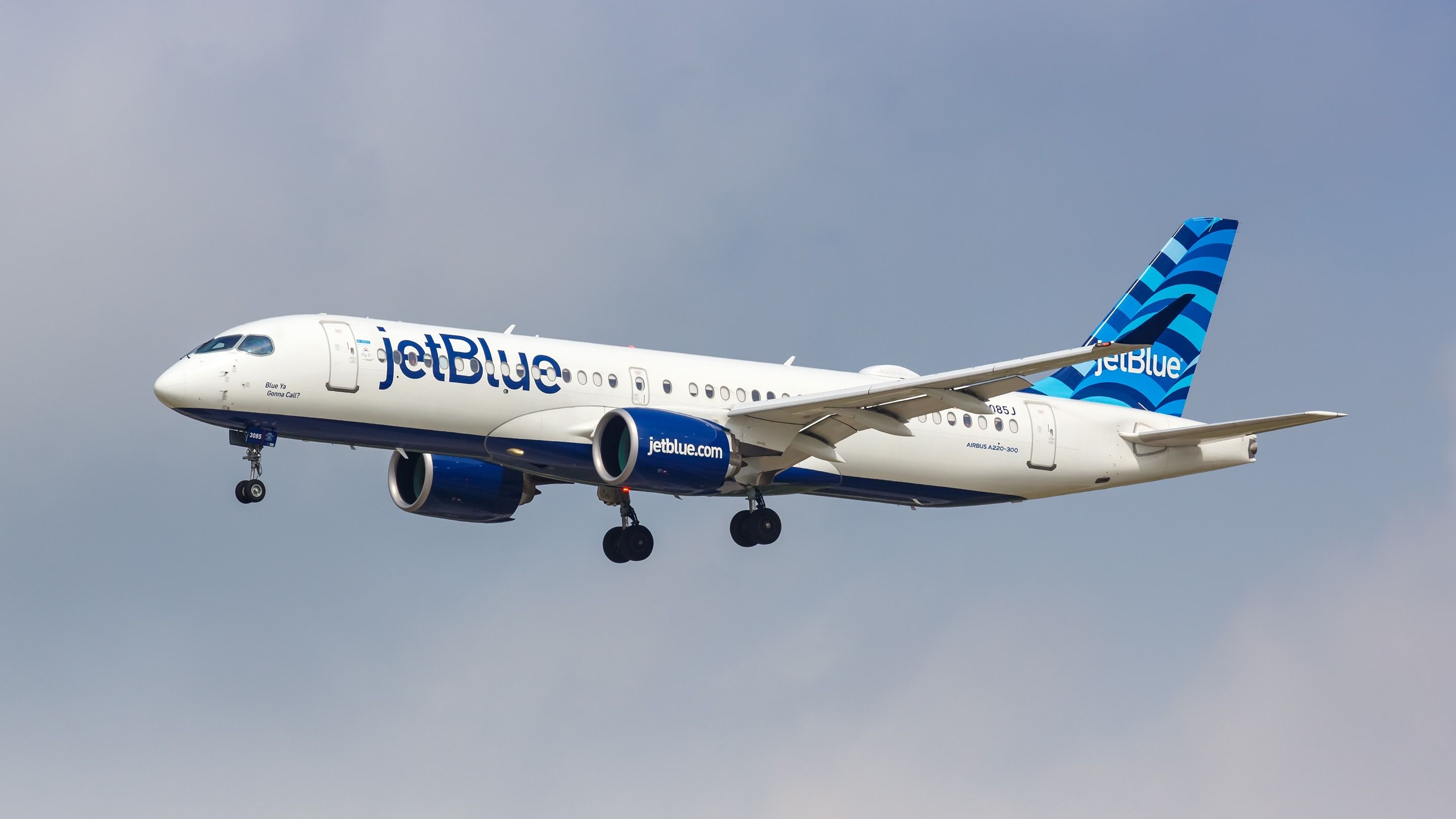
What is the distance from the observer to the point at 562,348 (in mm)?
41781

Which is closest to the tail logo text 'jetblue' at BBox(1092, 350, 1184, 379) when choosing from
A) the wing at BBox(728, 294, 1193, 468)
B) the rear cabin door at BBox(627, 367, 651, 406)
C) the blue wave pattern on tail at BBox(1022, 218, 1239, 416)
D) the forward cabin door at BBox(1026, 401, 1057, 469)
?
the blue wave pattern on tail at BBox(1022, 218, 1239, 416)

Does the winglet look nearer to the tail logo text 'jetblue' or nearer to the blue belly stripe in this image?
the blue belly stripe

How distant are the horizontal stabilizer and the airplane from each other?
0.06 meters

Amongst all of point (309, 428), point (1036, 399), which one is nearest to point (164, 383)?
point (309, 428)

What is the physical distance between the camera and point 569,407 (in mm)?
41156

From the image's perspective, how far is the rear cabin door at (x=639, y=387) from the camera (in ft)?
138

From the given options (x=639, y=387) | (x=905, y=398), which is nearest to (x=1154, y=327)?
(x=905, y=398)

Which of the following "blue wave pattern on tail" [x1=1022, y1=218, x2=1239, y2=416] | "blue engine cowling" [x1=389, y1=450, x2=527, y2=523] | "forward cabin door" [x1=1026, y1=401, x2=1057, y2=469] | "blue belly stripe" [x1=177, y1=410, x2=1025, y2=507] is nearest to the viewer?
"blue belly stripe" [x1=177, y1=410, x2=1025, y2=507]

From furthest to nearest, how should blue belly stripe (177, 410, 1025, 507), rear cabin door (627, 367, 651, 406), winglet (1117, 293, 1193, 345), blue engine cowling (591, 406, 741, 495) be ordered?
1. rear cabin door (627, 367, 651, 406)
2. blue engine cowling (591, 406, 741, 495)
3. blue belly stripe (177, 410, 1025, 507)
4. winglet (1117, 293, 1193, 345)

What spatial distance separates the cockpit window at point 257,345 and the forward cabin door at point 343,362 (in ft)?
3.78

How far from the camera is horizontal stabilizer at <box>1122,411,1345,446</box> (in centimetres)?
4038

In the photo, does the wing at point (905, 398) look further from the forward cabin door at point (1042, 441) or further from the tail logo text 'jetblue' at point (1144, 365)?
the tail logo text 'jetblue' at point (1144, 365)

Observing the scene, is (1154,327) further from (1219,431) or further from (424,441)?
(424,441)

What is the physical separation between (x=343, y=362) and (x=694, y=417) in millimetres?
7913
